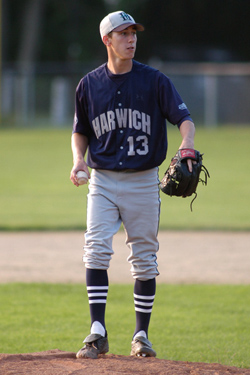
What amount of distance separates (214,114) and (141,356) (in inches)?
1056

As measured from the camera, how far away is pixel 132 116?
4.14 m

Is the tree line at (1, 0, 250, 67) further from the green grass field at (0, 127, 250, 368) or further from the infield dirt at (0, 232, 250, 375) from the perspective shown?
the infield dirt at (0, 232, 250, 375)

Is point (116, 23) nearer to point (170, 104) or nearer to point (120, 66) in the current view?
point (120, 66)

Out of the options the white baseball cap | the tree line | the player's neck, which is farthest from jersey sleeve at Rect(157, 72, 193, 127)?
the tree line

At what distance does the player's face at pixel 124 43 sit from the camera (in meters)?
4.10

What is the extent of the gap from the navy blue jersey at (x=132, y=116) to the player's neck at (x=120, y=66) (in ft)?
0.10

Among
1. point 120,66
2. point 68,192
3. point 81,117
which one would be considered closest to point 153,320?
point 81,117

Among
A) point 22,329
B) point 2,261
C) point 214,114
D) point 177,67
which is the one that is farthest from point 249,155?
point 177,67

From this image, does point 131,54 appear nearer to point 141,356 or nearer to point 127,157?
point 127,157

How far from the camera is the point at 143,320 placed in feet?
13.8

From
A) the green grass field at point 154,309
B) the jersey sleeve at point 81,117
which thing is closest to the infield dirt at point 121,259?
the green grass field at point 154,309

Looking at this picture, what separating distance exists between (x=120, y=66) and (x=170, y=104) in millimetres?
388

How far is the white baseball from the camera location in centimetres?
407

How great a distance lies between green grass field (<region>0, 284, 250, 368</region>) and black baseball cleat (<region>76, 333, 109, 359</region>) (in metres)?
0.52
